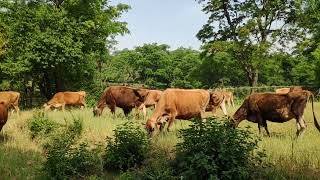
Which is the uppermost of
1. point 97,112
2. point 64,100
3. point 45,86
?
point 45,86

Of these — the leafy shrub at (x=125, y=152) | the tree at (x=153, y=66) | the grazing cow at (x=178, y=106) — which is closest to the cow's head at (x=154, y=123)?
the grazing cow at (x=178, y=106)

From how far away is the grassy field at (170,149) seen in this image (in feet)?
31.2

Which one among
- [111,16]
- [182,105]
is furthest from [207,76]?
[182,105]

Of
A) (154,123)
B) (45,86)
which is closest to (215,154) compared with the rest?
(154,123)

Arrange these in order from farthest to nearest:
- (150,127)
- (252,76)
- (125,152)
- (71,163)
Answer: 1. (252,76)
2. (150,127)
3. (125,152)
4. (71,163)

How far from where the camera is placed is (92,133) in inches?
593

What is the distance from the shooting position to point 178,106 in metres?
16.0

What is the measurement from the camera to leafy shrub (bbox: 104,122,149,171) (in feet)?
36.4

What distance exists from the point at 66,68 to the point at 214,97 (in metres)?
17.4

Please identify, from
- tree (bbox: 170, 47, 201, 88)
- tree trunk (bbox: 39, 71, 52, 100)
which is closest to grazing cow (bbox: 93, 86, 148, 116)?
tree trunk (bbox: 39, 71, 52, 100)

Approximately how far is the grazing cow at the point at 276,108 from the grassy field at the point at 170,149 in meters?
0.52

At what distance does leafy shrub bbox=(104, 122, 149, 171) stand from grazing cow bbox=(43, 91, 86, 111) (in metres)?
18.4

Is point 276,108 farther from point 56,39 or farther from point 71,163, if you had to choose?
point 56,39

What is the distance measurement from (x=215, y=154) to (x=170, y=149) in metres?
2.58
